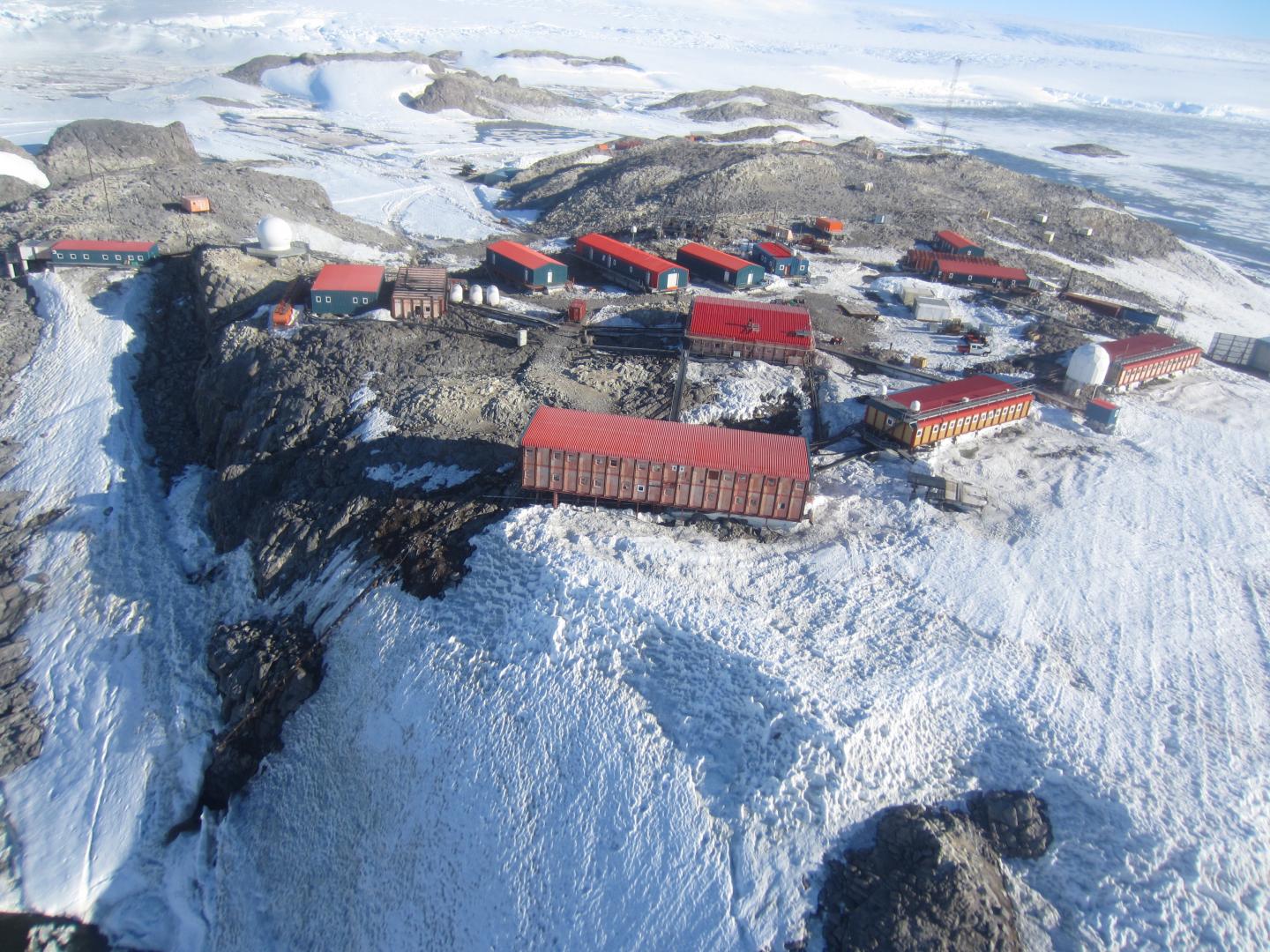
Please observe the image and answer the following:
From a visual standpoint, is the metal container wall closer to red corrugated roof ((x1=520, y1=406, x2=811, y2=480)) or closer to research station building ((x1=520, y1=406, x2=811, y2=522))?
research station building ((x1=520, y1=406, x2=811, y2=522))

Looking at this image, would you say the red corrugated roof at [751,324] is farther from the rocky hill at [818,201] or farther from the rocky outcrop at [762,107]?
the rocky outcrop at [762,107]

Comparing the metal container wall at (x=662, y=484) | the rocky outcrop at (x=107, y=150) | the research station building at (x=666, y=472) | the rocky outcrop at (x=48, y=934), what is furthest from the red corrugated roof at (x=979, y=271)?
the rocky outcrop at (x=107, y=150)

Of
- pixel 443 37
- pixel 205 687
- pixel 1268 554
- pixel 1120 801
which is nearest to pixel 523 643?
pixel 205 687

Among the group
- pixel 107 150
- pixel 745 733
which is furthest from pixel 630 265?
pixel 107 150

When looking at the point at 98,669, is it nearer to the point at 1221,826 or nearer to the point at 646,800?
the point at 646,800

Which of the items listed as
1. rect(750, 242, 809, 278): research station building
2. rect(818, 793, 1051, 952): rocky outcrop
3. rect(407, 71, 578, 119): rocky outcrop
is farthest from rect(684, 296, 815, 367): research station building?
rect(407, 71, 578, 119): rocky outcrop

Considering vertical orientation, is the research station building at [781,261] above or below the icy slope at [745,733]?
above

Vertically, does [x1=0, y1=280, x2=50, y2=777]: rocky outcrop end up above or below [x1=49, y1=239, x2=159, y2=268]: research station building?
below

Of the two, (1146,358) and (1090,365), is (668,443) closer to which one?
(1090,365)
